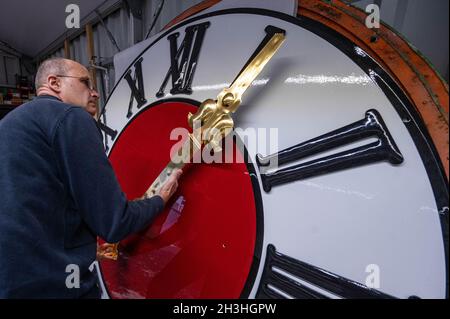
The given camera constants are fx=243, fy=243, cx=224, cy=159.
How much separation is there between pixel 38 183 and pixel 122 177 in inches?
15.2

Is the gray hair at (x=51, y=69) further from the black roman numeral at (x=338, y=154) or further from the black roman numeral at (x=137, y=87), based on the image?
the black roman numeral at (x=338, y=154)

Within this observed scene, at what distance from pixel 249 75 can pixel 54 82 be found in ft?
1.70

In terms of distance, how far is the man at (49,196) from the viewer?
51 centimetres

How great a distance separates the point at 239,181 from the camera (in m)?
0.58

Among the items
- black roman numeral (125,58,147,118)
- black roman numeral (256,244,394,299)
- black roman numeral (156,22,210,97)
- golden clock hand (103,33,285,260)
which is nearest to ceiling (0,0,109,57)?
black roman numeral (125,58,147,118)

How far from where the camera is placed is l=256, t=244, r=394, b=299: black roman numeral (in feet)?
1.41

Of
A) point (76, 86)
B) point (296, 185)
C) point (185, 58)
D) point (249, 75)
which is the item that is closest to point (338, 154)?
point (296, 185)

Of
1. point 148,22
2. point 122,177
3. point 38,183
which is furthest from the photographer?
point 148,22

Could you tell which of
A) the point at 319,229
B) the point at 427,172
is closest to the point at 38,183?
the point at 319,229

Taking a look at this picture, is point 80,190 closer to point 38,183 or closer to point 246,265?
point 38,183

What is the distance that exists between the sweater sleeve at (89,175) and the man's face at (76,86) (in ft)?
0.57

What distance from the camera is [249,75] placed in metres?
0.54

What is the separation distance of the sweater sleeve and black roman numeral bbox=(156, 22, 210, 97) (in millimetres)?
311

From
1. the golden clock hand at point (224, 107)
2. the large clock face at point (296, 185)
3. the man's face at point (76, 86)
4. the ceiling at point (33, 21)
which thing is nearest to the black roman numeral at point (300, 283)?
the large clock face at point (296, 185)
